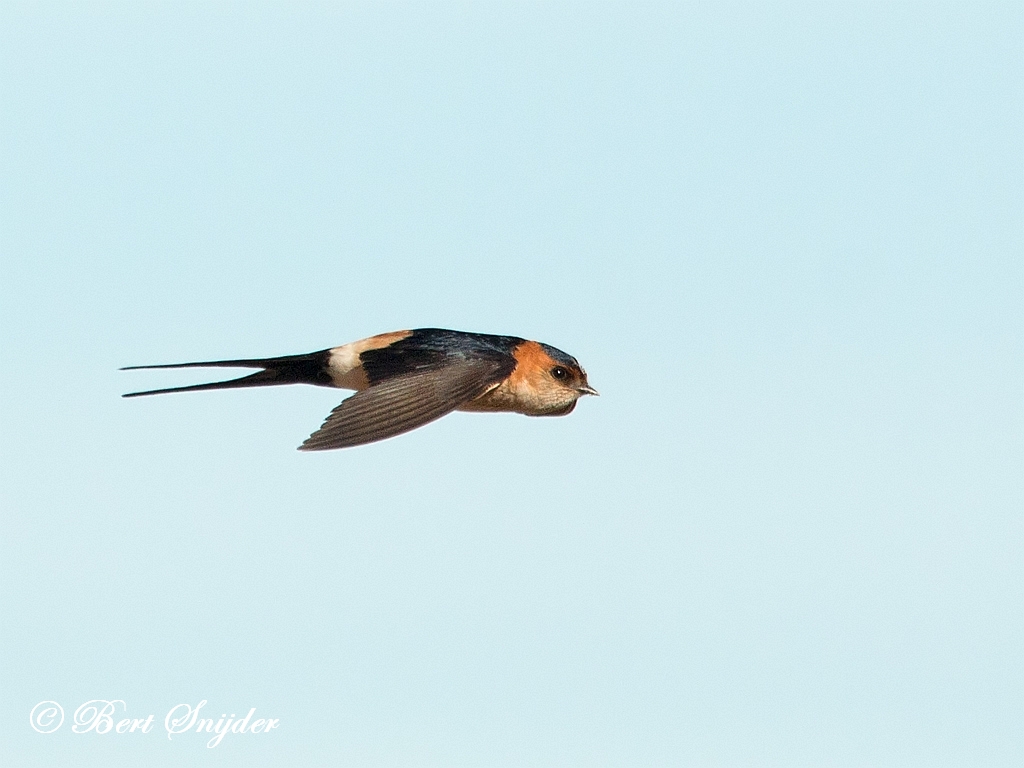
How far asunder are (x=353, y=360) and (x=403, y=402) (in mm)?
1174

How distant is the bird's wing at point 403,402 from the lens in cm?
766

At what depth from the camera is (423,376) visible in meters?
8.41

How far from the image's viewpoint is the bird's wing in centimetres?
766

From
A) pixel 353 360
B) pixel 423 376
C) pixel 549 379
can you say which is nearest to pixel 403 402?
pixel 423 376

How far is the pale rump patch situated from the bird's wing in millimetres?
635

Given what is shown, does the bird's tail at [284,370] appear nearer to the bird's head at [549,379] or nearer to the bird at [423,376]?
the bird at [423,376]

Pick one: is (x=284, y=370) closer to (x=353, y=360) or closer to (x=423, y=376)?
(x=353, y=360)

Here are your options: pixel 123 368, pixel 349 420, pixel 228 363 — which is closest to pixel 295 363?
pixel 228 363

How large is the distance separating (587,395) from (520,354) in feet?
1.65

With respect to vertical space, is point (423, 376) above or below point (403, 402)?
above

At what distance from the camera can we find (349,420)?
7773 millimetres

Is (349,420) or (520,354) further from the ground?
(520,354)

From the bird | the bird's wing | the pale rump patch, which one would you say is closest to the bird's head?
the bird

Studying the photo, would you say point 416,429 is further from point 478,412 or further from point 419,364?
point 478,412
